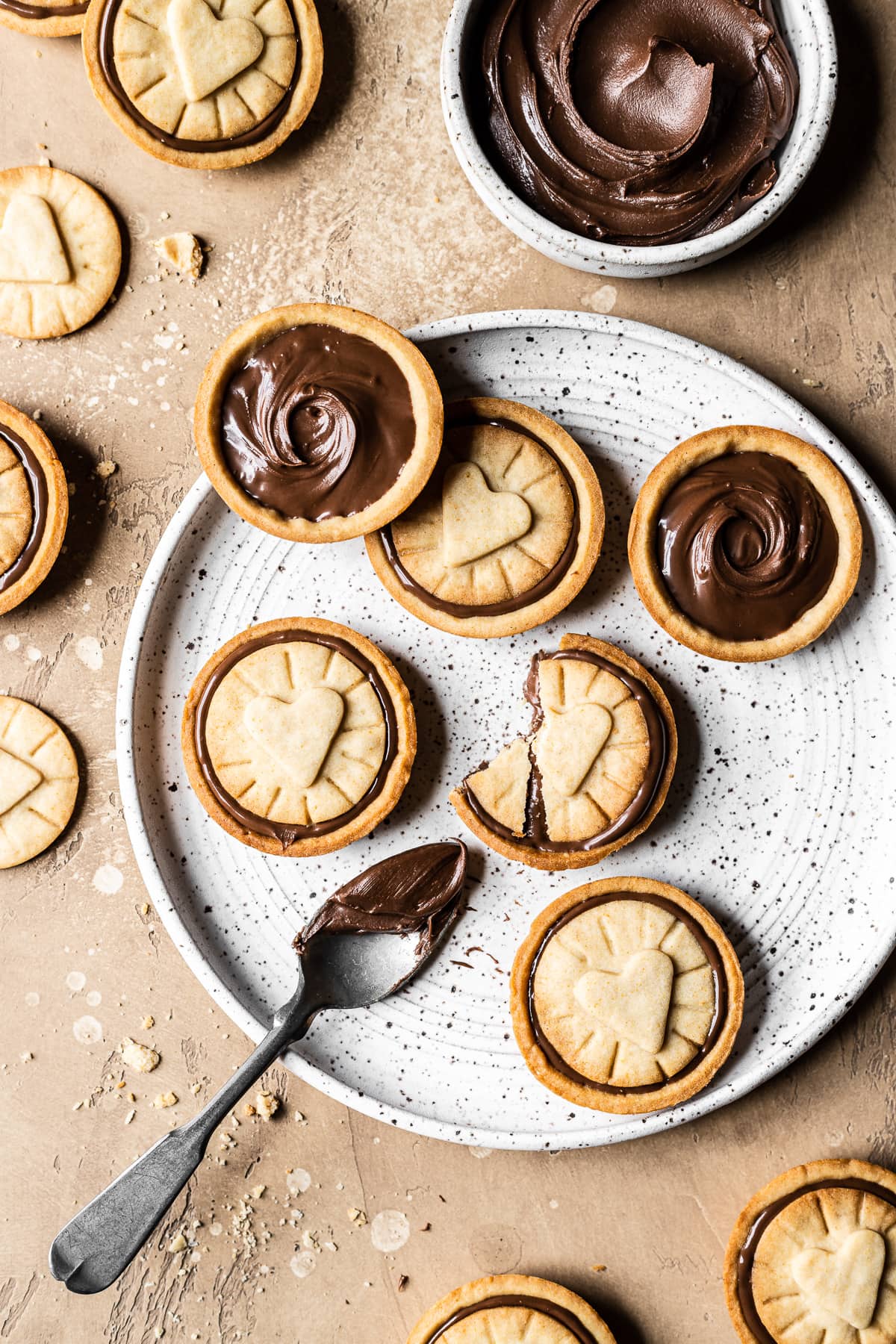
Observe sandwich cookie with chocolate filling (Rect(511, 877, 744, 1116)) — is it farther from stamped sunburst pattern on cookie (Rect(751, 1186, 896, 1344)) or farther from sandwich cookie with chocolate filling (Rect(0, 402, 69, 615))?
sandwich cookie with chocolate filling (Rect(0, 402, 69, 615))

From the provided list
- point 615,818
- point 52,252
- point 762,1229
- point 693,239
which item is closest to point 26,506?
point 52,252

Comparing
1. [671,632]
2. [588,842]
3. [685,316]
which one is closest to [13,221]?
[685,316]

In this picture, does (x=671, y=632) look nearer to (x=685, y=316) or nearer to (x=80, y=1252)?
(x=685, y=316)

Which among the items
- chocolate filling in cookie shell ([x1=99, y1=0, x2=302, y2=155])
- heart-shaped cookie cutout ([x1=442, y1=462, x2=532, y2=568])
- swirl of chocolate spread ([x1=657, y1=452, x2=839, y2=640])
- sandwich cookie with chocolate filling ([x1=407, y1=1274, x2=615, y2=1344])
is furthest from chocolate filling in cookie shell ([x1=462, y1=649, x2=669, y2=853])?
chocolate filling in cookie shell ([x1=99, y1=0, x2=302, y2=155])

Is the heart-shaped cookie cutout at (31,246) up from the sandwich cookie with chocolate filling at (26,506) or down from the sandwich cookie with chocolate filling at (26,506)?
up

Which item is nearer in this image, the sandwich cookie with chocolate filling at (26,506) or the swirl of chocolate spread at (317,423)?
the swirl of chocolate spread at (317,423)

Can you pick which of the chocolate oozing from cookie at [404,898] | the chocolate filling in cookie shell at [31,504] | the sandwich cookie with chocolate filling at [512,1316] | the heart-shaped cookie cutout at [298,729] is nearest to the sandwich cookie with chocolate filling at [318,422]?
the heart-shaped cookie cutout at [298,729]

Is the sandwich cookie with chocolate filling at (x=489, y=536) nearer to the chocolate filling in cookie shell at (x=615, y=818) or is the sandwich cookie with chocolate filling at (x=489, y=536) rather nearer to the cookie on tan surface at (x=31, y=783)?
the chocolate filling in cookie shell at (x=615, y=818)
